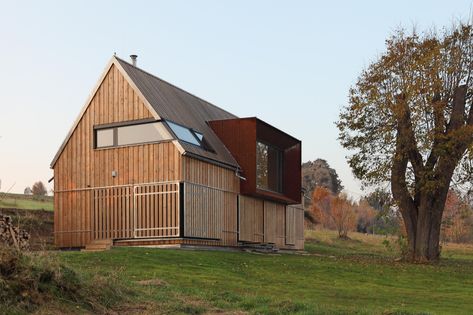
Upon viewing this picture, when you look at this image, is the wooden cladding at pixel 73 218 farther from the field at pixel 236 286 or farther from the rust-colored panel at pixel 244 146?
the rust-colored panel at pixel 244 146

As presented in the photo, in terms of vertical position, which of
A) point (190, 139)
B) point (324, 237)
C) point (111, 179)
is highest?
point (190, 139)

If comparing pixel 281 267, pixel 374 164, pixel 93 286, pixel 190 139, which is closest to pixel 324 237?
pixel 374 164

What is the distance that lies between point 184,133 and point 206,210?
315 centimetres

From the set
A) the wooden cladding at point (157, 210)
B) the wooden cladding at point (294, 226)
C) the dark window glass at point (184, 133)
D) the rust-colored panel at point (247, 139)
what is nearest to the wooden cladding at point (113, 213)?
the wooden cladding at point (157, 210)

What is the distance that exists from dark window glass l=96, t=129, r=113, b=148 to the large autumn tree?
32.3ft

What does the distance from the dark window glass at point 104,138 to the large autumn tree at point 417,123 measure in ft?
32.3

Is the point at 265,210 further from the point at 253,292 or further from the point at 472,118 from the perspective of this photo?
the point at 253,292

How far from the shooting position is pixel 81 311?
902 centimetres

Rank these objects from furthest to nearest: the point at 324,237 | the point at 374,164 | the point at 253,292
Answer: the point at 324,237 → the point at 374,164 → the point at 253,292

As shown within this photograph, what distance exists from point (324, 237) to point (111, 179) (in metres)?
27.1

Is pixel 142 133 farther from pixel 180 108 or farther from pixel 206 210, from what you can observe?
pixel 206 210

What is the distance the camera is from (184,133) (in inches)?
965

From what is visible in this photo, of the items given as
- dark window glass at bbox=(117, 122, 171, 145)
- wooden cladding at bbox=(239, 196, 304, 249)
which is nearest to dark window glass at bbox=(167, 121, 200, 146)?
dark window glass at bbox=(117, 122, 171, 145)

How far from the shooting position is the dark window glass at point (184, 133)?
23.9 m
